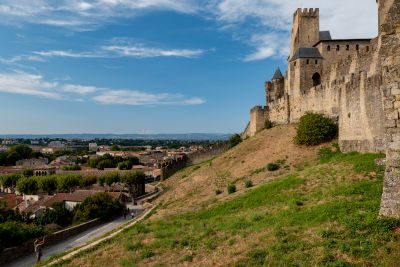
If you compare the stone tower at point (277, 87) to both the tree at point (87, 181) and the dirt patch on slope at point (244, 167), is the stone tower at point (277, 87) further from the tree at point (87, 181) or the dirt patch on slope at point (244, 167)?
the tree at point (87, 181)

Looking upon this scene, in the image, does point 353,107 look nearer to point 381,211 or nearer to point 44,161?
point 381,211

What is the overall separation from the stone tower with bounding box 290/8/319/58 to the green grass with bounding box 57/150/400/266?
101ft

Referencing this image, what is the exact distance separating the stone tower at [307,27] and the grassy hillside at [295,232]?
2938 cm

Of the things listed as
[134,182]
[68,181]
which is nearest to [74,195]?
[134,182]

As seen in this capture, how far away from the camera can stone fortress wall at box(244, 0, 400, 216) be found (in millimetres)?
9250

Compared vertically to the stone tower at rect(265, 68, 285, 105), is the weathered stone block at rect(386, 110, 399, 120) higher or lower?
lower

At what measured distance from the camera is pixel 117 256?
49.9 ft

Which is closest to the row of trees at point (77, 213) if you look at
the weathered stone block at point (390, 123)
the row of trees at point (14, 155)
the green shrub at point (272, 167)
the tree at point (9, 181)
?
the green shrub at point (272, 167)

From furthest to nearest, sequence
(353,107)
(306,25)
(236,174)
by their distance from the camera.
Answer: (306,25) → (236,174) → (353,107)

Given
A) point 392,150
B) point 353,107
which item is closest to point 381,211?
point 392,150

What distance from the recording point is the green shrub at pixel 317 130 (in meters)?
32.7

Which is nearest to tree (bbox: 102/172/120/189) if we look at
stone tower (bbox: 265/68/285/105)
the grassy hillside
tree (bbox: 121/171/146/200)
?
tree (bbox: 121/171/146/200)

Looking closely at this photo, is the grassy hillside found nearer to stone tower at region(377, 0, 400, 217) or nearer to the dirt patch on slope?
stone tower at region(377, 0, 400, 217)

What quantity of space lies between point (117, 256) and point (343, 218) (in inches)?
327
